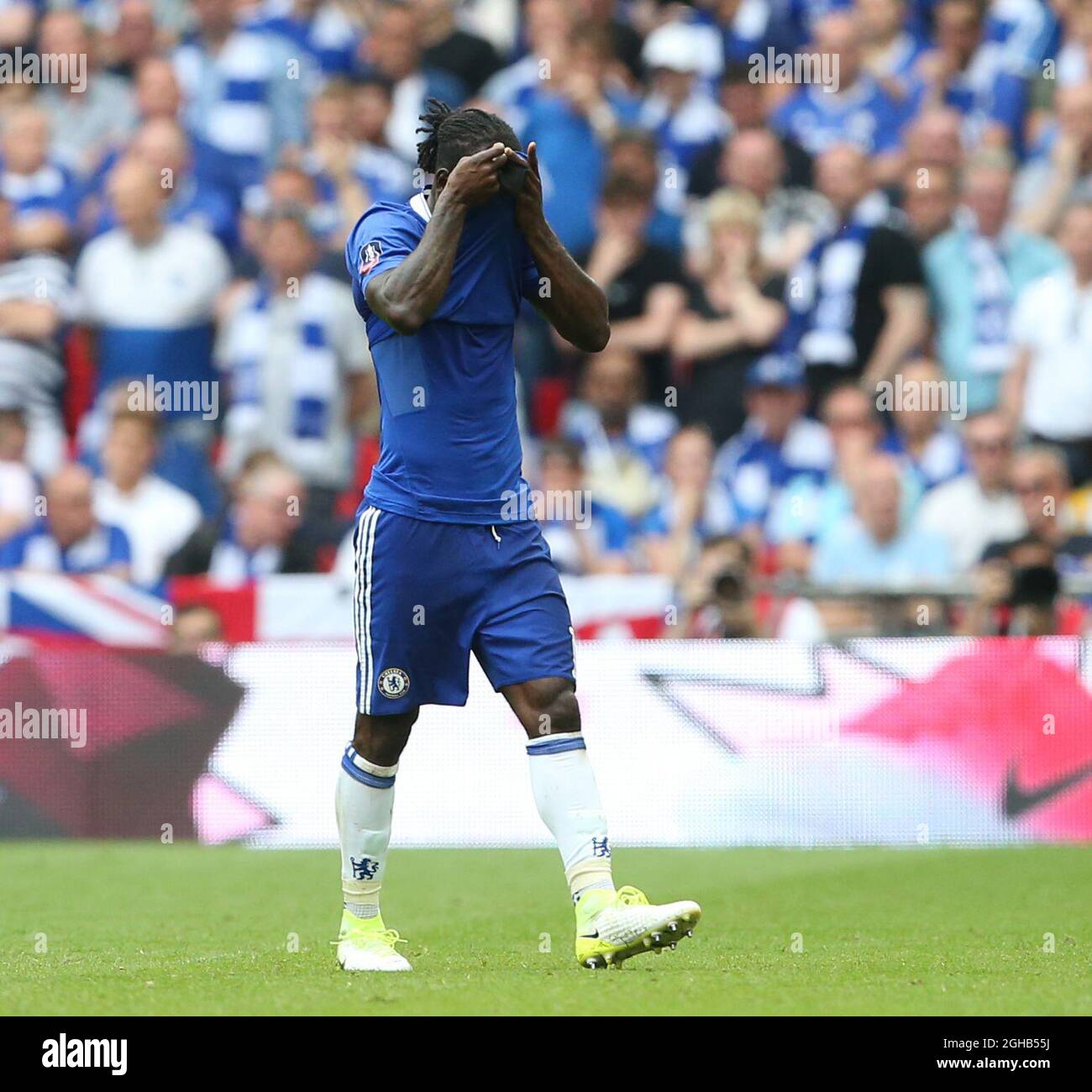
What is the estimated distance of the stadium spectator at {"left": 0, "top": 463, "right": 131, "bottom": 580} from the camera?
14.0m

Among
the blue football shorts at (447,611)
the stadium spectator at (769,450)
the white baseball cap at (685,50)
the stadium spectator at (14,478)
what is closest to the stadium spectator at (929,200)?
the stadium spectator at (769,450)

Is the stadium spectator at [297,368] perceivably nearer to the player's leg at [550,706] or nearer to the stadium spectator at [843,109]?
the stadium spectator at [843,109]

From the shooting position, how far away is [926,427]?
13977 millimetres

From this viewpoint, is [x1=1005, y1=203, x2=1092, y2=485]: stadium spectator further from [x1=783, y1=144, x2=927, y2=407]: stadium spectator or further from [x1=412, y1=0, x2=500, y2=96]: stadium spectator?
[x1=412, y1=0, x2=500, y2=96]: stadium spectator

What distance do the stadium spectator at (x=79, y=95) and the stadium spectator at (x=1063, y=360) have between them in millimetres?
7103

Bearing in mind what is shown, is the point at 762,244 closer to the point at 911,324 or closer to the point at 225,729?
the point at 911,324

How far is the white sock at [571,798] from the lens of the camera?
6.25m

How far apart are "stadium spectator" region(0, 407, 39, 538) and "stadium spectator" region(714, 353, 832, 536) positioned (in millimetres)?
4678

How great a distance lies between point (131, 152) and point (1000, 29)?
6564 millimetres

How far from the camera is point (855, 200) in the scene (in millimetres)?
14719

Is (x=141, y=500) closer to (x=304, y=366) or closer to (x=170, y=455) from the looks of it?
(x=170, y=455)

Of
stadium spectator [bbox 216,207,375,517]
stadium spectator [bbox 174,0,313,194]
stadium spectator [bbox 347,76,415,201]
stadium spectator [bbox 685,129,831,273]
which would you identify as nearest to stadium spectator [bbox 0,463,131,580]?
stadium spectator [bbox 216,207,375,517]

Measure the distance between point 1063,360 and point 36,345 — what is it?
7.18 meters

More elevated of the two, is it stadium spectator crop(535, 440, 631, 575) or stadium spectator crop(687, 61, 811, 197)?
stadium spectator crop(687, 61, 811, 197)
